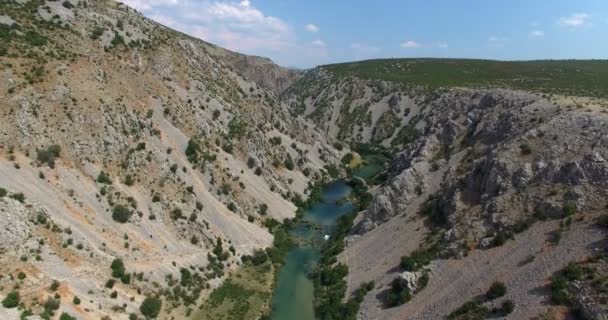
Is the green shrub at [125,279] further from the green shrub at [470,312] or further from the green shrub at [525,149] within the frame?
the green shrub at [525,149]

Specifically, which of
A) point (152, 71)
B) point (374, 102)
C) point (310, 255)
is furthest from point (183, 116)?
point (374, 102)

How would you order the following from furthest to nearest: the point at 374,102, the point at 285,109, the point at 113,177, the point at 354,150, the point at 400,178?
the point at 374,102 < the point at 354,150 < the point at 285,109 < the point at 400,178 < the point at 113,177

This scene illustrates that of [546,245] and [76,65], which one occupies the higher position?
[76,65]

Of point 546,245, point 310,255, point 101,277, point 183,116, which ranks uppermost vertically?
point 183,116

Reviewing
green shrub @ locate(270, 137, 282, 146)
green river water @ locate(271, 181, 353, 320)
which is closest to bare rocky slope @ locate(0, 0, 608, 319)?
green river water @ locate(271, 181, 353, 320)

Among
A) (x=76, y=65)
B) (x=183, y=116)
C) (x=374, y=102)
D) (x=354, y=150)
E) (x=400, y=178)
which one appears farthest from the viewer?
(x=374, y=102)

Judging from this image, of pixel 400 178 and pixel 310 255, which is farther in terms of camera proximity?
pixel 400 178

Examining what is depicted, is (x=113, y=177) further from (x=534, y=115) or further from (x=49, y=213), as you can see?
(x=534, y=115)
